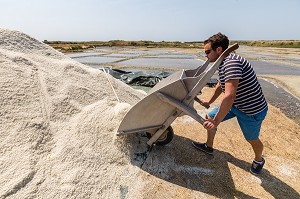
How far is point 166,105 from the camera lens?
277 centimetres

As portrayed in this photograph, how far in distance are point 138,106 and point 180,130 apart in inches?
67.6

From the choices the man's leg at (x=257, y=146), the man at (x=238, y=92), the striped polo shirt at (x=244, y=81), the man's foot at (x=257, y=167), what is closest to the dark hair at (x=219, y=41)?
the man at (x=238, y=92)

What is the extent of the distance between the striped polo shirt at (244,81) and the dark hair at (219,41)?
14cm

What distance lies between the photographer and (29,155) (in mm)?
2527

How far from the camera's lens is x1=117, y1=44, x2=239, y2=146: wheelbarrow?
103 inches

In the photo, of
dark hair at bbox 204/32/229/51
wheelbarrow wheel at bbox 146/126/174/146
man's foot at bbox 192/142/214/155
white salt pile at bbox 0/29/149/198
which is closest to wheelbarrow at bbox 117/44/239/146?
dark hair at bbox 204/32/229/51

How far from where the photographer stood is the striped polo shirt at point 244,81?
2496 millimetres

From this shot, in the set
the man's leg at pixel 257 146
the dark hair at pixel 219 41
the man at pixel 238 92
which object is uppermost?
the dark hair at pixel 219 41

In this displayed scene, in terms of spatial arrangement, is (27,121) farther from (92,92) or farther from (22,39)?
(22,39)

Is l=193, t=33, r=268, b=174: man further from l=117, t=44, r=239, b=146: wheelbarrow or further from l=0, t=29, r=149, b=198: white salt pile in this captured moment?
l=0, t=29, r=149, b=198: white salt pile

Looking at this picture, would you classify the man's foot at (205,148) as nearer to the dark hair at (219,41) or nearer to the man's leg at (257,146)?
the man's leg at (257,146)

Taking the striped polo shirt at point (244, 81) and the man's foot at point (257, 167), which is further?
the man's foot at point (257, 167)

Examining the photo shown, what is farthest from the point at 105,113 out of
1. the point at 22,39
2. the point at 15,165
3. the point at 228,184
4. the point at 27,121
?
the point at 22,39

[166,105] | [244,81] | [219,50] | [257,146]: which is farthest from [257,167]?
[219,50]
